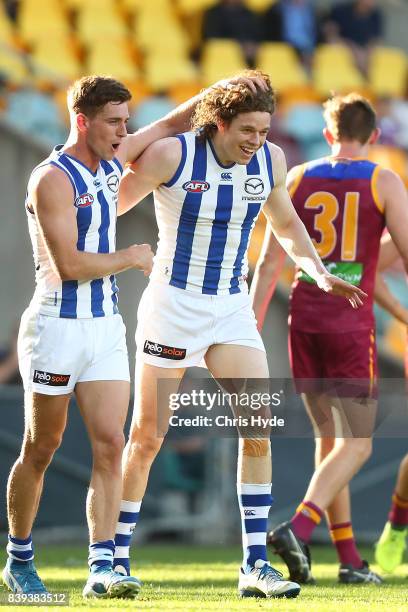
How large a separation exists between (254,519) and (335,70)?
11880mm

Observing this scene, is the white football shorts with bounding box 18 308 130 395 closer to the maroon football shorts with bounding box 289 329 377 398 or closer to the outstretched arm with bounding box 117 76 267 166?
the outstretched arm with bounding box 117 76 267 166

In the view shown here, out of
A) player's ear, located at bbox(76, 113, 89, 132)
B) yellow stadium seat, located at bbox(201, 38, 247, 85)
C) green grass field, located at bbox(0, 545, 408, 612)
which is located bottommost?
green grass field, located at bbox(0, 545, 408, 612)

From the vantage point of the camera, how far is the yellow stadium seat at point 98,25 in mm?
16391

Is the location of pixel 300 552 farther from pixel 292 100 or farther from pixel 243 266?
pixel 292 100

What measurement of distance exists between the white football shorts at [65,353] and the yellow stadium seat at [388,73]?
1248 centimetres

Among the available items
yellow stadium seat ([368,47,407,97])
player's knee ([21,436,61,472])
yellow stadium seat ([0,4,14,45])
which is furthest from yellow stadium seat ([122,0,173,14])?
player's knee ([21,436,61,472])

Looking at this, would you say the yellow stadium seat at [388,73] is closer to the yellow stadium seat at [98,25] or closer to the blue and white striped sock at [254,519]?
the yellow stadium seat at [98,25]

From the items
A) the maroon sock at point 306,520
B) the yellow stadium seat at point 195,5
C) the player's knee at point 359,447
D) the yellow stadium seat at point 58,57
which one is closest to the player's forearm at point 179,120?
the player's knee at point 359,447

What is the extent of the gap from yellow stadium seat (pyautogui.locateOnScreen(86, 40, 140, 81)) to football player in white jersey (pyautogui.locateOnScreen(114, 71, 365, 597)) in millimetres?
9337

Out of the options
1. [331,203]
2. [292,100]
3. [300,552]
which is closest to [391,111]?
[292,100]

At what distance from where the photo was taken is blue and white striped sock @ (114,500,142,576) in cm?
647

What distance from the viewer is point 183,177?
6453 millimetres

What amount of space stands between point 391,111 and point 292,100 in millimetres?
1217

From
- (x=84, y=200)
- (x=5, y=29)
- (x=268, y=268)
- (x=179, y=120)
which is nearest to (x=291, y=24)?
(x=5, y=29)
